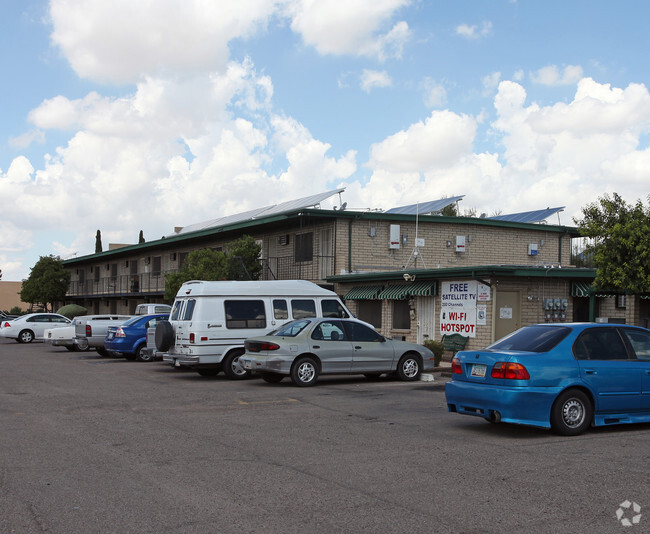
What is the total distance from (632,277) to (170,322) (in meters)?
11.3

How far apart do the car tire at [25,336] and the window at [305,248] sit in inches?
568

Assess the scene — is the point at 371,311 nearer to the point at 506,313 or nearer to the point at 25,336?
the point at 506,313

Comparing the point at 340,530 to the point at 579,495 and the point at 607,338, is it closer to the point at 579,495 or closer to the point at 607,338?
the point at 579,495

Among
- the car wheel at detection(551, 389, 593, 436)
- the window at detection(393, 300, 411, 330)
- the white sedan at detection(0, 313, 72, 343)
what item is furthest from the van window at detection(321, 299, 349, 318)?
the white sedan at detection(0, 313, 72, 343)

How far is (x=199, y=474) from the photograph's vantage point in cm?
741

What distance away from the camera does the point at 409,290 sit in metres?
24.4

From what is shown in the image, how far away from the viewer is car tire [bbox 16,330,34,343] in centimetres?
3631

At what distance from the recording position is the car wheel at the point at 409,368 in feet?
56.0

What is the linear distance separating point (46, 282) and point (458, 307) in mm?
41864

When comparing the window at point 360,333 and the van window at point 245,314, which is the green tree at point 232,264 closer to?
the van window at point 245,314

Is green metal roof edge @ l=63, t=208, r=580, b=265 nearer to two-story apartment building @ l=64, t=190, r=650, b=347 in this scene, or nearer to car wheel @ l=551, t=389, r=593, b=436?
two-story apartment building @ l=64, t=190, r=650, b=347

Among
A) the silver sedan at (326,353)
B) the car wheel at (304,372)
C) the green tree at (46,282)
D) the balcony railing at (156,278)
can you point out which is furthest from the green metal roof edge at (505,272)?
the green tree at (46,282)

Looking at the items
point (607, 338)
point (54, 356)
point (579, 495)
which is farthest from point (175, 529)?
point (54, 356)

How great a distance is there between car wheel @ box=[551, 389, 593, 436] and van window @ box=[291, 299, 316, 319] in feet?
32.8
